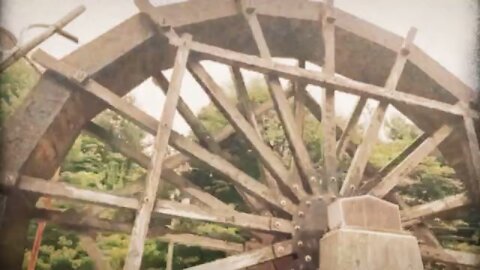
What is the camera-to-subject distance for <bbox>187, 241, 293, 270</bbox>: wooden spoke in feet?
9.80

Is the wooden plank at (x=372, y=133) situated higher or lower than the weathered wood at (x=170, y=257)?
higher

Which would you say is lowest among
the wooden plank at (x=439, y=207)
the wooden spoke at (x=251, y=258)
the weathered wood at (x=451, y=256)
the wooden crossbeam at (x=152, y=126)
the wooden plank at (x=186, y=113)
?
the wooden spoke at (x=251, y=258)

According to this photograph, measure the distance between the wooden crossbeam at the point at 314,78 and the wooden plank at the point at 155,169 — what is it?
0.17m

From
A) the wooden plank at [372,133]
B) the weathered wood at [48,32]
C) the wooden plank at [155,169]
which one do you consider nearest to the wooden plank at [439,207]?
the wooden plank at [372,133]

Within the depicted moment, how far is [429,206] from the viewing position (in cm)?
383

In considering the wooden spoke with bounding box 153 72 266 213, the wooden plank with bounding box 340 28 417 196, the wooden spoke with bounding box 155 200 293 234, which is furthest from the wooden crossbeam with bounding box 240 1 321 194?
the wooden spoke with bounding box 153 72 266 213

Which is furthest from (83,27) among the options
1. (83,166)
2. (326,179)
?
(326,179)

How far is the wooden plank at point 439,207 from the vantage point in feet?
12.3

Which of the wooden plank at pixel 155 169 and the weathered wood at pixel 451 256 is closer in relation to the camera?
the wooden plank at pixel 155 169

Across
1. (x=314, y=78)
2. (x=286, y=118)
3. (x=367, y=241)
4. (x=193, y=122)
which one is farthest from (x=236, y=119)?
(x=367, y=241)

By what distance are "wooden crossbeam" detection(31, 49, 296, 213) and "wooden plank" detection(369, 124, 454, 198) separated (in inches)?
34.1

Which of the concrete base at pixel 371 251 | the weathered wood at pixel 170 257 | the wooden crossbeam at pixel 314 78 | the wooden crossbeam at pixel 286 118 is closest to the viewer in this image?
the concrete base at pixel 371 251

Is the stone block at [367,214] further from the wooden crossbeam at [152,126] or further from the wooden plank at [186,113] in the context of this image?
the wooden plank at [186,113]

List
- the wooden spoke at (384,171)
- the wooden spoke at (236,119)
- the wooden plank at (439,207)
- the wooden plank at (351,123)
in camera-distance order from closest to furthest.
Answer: the wooden spoke at (236,119), the wooden plank at (439,207), the wooden spoke at (384,171), the wooden plank at (351,123)
